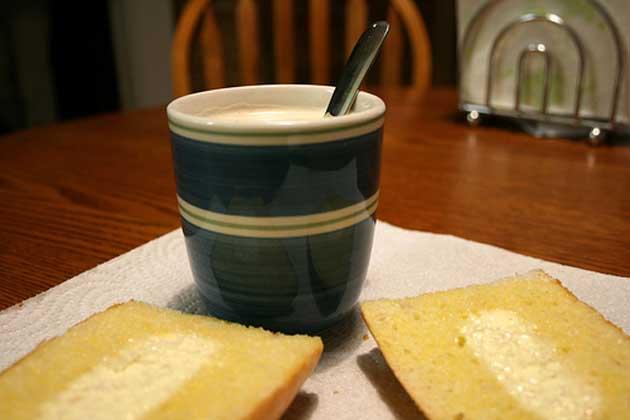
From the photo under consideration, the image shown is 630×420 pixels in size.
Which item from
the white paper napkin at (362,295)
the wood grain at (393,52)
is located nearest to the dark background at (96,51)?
the wood grain at (393,52)

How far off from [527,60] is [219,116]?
0.62 metres

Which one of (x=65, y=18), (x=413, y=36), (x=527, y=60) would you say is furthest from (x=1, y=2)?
(x=527, y=60)

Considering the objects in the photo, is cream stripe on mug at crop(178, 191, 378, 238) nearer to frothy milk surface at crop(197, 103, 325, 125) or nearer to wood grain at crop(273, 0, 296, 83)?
frothy milk surface at crop(197, 103, 325, 125)

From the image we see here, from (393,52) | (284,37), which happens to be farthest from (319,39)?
(393,52)

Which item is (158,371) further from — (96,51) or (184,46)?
(96,51)

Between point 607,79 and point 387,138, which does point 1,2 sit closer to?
point 387,138

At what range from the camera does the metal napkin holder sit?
0.83 metres

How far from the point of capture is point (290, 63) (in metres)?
1.38

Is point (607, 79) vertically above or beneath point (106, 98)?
above

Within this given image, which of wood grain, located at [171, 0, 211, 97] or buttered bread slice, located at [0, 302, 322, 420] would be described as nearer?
buttered bread slice, located at [0, 302, 322, 420]

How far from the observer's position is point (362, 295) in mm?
491

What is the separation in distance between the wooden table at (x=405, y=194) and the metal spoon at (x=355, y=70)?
23 cm

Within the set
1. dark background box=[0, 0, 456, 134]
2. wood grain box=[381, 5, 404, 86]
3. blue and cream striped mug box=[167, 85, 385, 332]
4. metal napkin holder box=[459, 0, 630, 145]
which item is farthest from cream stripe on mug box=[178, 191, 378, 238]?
dark background box=[0, 0, 456, 134]

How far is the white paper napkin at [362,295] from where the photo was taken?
367 millimetres
